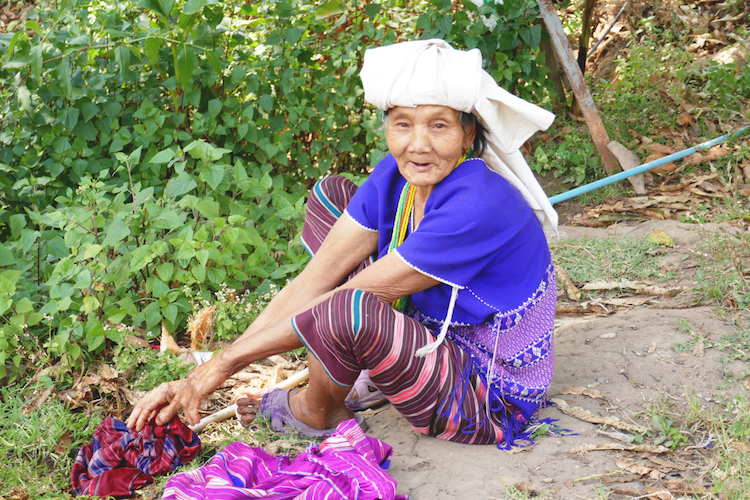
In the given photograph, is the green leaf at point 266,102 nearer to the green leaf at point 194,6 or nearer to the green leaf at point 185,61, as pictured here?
the green leaf at point 185,61

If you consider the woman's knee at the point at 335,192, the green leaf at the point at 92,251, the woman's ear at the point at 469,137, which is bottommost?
the green leaf at the point at 92,251

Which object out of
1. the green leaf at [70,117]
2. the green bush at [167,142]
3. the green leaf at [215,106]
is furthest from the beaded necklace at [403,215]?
the green leaf at [70,117]

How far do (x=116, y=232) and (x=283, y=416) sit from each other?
3.59 feet

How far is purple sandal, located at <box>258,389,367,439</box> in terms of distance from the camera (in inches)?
91.4

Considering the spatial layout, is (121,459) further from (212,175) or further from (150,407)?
(212,175)

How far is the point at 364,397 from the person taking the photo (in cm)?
261

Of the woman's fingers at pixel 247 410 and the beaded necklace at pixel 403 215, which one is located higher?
the beaded necklace at pixel 403 215

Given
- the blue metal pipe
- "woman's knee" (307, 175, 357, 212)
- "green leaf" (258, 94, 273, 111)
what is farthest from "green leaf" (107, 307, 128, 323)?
the blue metal pipe

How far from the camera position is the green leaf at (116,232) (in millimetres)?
2781

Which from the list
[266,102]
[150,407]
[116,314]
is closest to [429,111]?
[150,407]

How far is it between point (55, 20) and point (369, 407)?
2.54 meters

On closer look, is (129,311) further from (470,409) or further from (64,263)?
(470,409)

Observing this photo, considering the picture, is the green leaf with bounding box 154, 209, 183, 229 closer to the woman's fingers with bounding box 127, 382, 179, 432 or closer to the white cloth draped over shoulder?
the woman's fingers with bounding box 127, 382, 179, 432

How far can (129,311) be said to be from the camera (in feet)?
9.46
